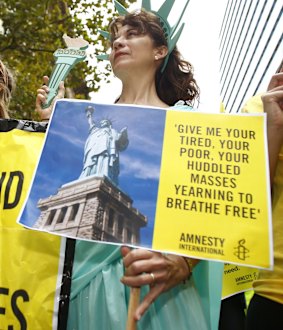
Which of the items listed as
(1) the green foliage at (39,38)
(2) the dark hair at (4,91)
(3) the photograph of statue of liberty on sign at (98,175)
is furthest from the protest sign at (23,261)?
(1) the green foliage at (39,38)

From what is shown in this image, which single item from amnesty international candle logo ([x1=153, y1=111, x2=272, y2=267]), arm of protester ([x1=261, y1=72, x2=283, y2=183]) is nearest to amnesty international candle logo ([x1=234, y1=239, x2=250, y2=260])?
amnesty international candle logo ([x1=153, y1=111, x2=272, y2=267])

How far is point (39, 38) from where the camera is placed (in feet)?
18.0

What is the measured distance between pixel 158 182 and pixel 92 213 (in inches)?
6.6

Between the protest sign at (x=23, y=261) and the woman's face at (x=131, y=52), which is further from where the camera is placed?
the woman's face at (x=131, y=52)

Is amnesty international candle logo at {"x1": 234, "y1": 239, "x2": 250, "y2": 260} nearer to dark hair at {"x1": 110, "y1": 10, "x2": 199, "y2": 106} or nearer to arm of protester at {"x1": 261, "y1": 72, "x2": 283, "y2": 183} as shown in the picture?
arm of protester at {"x1": 261, "y1": 72, "x2": 283, "y2": 183}

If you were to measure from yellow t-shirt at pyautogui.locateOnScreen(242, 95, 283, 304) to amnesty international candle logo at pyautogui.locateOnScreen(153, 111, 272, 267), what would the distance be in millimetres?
190

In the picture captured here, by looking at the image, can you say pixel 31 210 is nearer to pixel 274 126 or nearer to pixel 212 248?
pixel 212 248

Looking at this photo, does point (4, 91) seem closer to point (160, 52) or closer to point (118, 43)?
point (118, 43)

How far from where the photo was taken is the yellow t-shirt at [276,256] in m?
1.06

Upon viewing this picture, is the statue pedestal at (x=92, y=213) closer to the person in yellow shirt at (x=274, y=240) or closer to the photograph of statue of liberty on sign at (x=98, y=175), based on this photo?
the photograph of statue of liberty on sign at (x=98, y=175)

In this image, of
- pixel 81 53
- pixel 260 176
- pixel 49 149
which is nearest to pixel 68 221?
pixel 49 149

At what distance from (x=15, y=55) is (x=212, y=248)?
17.9ft

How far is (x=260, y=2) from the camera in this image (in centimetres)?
1681

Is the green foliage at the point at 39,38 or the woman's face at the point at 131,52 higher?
the green foliage at the point at 39,38
